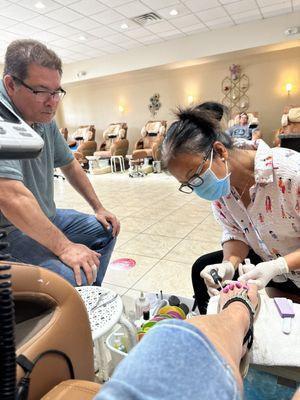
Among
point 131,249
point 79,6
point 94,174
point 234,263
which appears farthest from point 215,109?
point 94,174

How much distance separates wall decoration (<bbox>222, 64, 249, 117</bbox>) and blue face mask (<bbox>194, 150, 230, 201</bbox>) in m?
6.70

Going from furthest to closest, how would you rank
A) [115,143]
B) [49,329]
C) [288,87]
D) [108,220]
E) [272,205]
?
1. [115,143]
2. [288,87]
3. [108,220]
4. [272,205]
5. [49,329]

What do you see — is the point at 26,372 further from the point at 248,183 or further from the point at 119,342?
the point at 248,183

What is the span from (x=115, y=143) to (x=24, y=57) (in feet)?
21.6

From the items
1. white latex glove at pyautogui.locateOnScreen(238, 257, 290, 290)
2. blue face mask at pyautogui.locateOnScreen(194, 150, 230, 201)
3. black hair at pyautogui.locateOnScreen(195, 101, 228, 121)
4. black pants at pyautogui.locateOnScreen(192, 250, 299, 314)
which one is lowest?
black pants at pyautogui.locateOnScreen(192, 250, 299, 314)

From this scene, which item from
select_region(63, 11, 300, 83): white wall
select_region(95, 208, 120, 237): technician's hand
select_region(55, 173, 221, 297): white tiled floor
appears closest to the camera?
select_region(95, 208, 120, 237): technician's hand

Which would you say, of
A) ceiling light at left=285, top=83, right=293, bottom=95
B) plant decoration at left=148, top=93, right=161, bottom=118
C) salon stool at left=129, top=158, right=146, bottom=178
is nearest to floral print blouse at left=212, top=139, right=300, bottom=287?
salon stool at left=129, top=158, right=146, bottom=178

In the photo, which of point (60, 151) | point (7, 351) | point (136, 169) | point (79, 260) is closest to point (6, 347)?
point (7, 351)

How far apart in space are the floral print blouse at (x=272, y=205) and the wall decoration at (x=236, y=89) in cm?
663

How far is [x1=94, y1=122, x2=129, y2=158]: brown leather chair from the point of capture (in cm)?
764

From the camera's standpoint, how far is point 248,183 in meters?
1.12

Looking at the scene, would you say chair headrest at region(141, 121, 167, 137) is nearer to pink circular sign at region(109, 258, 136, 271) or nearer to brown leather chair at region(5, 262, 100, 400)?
pink circular sign at region(109, 258, 136, 271)

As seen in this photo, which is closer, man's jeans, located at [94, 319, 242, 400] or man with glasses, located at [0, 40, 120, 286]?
man's jeans, located at [94, 319, 242, 400]

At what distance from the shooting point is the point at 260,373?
0.81 metres
